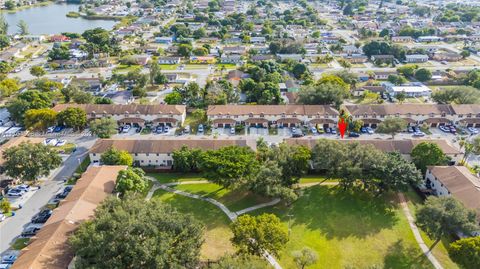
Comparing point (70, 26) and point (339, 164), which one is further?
point (70, 26)

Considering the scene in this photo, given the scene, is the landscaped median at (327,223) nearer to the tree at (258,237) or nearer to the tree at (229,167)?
the tree at (229,167)

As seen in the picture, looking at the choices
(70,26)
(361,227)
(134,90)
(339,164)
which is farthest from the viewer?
(70,26)

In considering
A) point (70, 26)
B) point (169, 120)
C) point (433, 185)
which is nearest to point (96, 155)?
point (169, 120)

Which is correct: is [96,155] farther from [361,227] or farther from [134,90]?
[361,227]

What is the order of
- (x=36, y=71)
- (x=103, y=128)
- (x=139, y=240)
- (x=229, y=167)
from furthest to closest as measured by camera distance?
1. (x=36, y=71)
2. (x=103, y=128)
3. (x=229, y=167)
4. (x=139, y=240)

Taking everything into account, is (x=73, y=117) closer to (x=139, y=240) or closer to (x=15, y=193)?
(x=15, y=193)

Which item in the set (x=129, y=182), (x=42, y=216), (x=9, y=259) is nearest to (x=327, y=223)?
(x=129, y=182)

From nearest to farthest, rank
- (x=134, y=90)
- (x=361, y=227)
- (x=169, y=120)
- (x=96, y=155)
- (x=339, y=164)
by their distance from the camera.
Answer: (x=361, y=227), (x=339, y=164), (x=96, y=155), (x=169, y=120), (x=134, y=90)

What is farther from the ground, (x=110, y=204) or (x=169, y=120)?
(x=110, y=204)

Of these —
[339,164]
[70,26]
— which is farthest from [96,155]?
[70,26]
